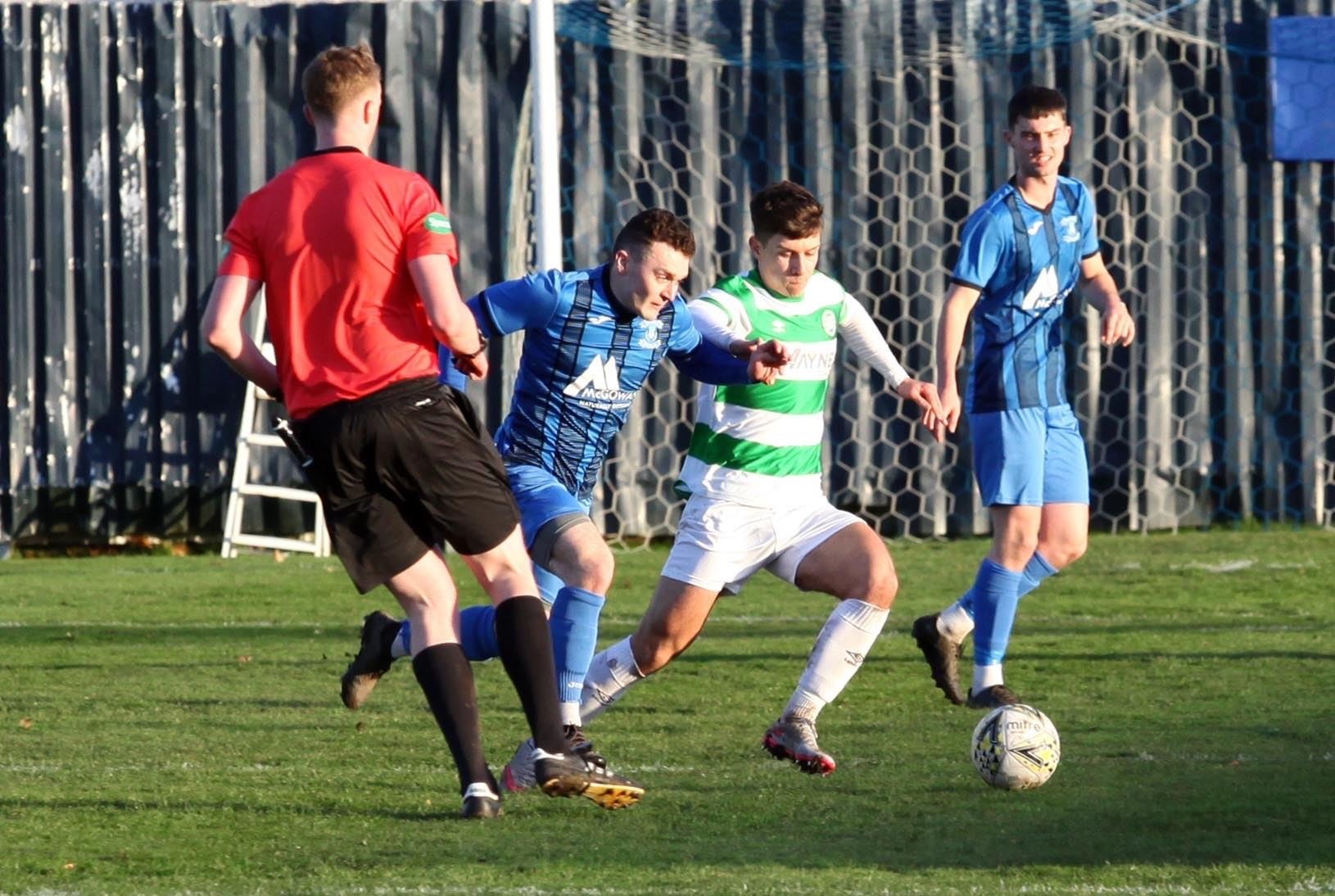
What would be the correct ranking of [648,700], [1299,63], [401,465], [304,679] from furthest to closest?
[1299,63] → [304,679] → [648,700] → [401,465]

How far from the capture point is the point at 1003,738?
5.04 metres

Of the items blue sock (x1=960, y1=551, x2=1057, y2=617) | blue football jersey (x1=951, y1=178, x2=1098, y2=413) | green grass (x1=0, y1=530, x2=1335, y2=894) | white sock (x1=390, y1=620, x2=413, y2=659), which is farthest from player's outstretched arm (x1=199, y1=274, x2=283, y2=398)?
blue sock (x1=960, y1=551, x2=1057, y2=617)

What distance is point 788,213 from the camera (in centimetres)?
564

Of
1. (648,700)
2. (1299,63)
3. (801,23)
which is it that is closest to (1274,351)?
(1299,63)

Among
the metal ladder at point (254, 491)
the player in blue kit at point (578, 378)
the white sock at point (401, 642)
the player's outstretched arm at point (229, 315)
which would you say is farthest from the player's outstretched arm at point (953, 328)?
the metal ladder at point (254, 491)

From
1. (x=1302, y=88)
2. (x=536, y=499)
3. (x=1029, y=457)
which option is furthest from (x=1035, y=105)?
(x=1302, y=88)

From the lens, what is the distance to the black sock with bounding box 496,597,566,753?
4.74 metres

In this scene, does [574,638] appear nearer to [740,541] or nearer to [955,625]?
[740,541]

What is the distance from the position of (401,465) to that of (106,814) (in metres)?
1.09

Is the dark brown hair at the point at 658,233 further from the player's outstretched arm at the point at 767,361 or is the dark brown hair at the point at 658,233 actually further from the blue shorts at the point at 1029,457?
the blue shorts at the point at 1029,457

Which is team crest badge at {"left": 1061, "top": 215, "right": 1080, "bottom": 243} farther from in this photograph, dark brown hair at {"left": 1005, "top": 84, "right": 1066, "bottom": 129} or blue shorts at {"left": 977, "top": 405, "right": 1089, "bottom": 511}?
blue shorts at {"left": 977, "top": 405, "right": 1089, "bottom": 511}

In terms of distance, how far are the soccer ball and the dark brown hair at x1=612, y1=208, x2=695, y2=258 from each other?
57.6 inches

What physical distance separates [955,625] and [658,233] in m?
2.00

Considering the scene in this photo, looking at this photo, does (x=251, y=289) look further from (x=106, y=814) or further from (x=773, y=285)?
(x=773, y=285)
